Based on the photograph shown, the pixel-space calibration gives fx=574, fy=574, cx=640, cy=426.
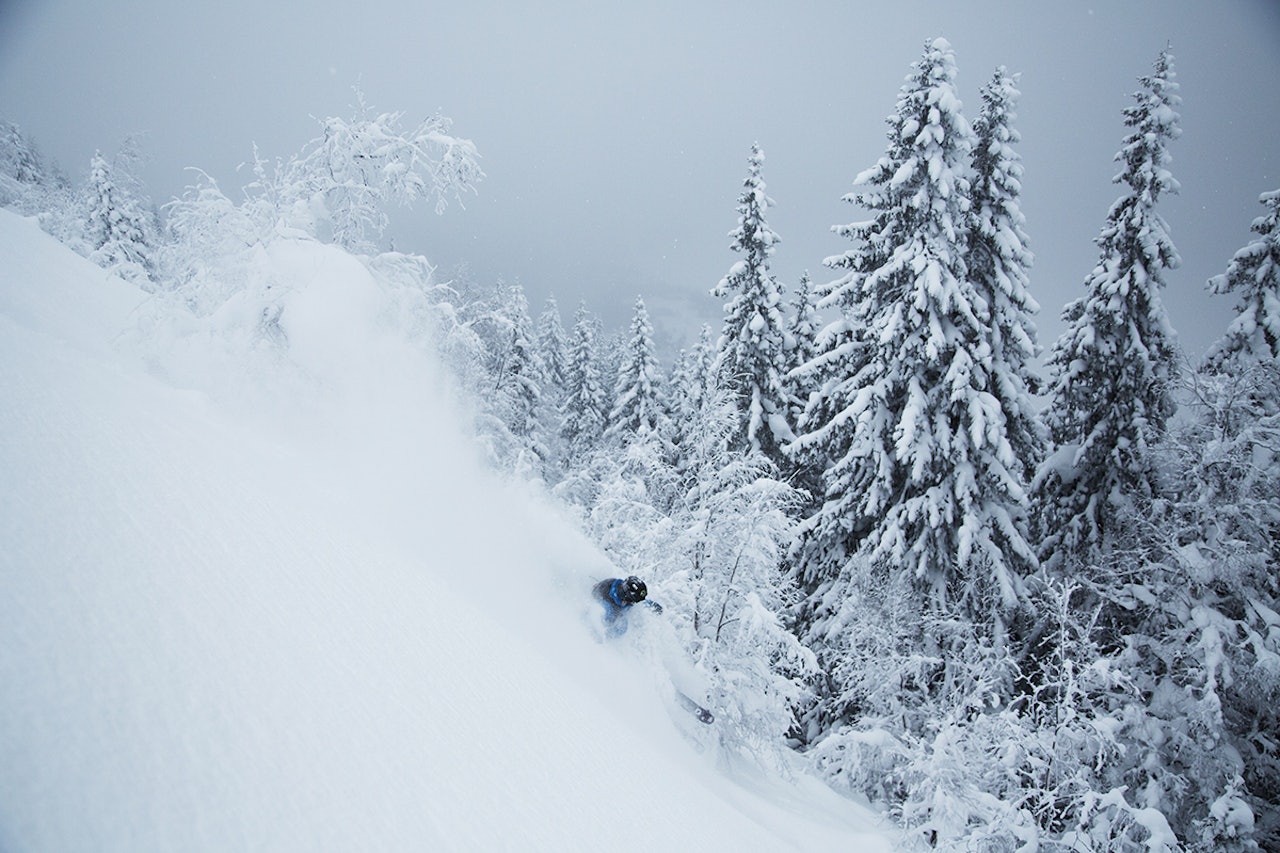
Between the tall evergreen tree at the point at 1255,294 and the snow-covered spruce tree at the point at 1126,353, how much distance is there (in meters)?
1.01

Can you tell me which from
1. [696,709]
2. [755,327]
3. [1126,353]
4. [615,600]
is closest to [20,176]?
[755,327]

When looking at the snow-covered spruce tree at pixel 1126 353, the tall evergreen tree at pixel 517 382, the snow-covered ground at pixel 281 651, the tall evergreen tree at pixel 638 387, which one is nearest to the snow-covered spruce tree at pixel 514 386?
the tall evergreen tree at pixel 517 382

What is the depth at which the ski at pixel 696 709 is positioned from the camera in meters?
8.44

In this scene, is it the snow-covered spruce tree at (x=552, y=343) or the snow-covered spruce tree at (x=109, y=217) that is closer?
the snow-covered spruce tree at (x=109, y=217)

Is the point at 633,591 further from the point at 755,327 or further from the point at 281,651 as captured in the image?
the point at 755,327

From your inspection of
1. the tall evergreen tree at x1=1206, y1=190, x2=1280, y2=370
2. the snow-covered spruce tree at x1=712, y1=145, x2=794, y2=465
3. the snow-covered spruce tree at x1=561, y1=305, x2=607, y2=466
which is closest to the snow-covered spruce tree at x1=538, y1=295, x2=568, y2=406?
the snow-covered spruce tree at x1=561, y1=305, x2=607, y2=466

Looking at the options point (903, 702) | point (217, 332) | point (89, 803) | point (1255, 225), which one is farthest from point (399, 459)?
point (1255, 225)

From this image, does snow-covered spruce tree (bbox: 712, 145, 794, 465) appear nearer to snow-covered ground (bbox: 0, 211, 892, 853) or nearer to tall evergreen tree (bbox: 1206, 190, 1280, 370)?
tall evergreen tree (bbox: 1206, 190, 1280, 370)

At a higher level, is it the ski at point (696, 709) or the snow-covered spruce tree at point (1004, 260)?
the snow-covered spruce tree at point (1004, 260)

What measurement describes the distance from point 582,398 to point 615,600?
28949 millimetres

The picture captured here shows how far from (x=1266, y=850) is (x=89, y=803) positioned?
1690 centimetres

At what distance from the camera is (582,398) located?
36531 millimetres

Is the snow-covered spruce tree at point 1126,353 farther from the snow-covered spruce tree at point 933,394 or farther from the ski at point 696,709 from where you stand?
the ski at point 696,709

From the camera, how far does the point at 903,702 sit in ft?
40.0
